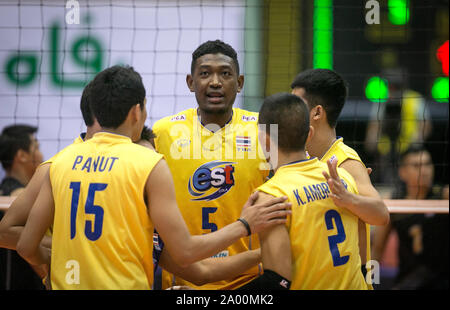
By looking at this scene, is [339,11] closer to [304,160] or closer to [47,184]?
[304,160]

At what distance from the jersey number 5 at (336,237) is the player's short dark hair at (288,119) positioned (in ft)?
1.27

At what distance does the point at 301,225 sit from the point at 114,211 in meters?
0.92

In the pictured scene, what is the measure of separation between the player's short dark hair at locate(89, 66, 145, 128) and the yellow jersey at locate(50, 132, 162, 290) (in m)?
0.18

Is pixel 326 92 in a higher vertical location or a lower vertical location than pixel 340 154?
higher

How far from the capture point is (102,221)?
2816 millimetres

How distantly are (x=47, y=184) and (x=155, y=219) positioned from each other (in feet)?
1.99

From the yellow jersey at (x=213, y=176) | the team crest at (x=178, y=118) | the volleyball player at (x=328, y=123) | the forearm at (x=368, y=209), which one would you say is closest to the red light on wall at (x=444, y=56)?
the volleyball player at (x=328, y=123)

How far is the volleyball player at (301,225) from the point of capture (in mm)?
2877

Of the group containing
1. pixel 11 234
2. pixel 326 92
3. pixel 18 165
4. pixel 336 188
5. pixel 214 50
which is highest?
pixel 214 50

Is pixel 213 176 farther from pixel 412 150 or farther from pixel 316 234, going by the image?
pixel 412 150

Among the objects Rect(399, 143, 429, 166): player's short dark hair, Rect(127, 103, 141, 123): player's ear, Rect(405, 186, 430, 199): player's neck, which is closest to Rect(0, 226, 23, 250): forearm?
Rect(127, 103, 141, 123): player's ear

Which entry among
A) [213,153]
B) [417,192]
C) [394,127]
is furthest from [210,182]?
[394,127]

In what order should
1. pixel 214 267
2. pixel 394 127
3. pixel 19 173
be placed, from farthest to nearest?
1. pixel 394 127
2. pixel 19 173
3. pixel 214 267

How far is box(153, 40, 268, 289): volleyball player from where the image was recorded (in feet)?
12.9
